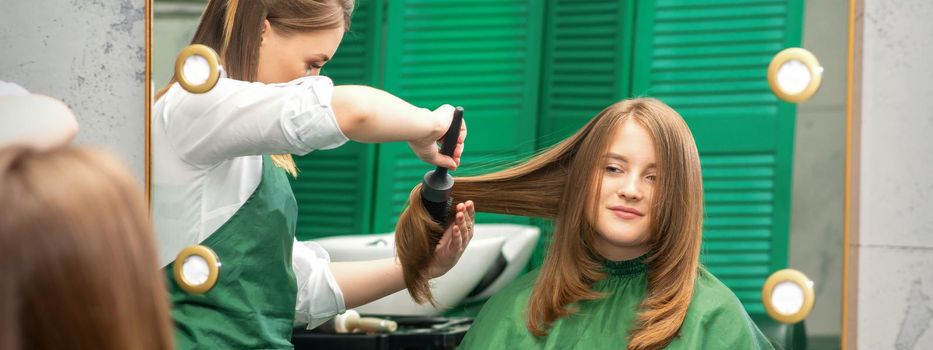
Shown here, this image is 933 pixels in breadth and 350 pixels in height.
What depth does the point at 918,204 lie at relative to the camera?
2.36m

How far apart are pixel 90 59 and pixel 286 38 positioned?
600 millimetres

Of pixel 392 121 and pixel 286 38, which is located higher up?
pixel 286 38

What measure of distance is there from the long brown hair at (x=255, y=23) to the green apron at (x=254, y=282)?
0.09 m

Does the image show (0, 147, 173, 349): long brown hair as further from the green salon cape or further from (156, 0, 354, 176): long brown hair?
(156, 0, 354, 176): long brown hair

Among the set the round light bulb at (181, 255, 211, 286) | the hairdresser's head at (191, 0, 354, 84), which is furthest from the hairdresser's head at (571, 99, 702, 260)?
the round light bulb at (181, 255, 211, 286)

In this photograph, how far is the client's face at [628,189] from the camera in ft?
7.29

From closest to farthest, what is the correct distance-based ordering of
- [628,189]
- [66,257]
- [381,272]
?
[66,257] < [628,189] < [381,272]

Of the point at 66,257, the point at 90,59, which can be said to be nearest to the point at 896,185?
the point at 66,257

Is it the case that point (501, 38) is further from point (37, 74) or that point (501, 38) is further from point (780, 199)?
point (37, 74)

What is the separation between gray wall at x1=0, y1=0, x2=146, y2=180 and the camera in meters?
2.88

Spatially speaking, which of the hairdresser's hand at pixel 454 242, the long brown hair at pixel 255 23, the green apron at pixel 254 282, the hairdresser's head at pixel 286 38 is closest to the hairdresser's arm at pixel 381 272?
the hairdresser's hand at pixel 454 242

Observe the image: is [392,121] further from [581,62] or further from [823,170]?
[823,170]

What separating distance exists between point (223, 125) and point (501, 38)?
0.63 metres

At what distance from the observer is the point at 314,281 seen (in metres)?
2.61
